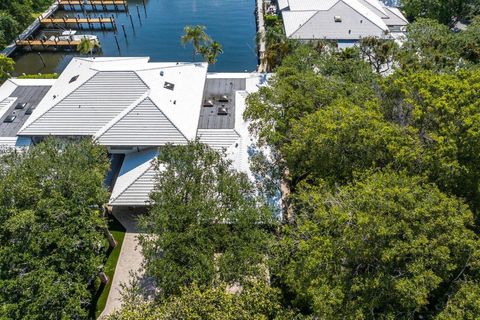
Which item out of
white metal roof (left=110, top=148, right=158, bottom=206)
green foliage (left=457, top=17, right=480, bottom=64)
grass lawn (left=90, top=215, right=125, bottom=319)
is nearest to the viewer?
grass lawn (left=90, top=215, right=125, bottom=319)

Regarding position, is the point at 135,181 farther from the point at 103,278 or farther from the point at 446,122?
the point at 446,122

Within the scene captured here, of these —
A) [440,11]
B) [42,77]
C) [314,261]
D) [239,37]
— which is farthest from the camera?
[239,37]

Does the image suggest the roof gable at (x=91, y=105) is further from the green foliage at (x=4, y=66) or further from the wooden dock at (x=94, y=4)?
the wooden dock at (x=94, y=4)

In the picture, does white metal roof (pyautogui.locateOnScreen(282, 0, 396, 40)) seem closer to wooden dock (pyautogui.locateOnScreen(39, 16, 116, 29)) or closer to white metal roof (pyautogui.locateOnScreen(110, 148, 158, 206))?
white metal roof (pyautogui.locateOnScreen(110, 148, 158, 206))

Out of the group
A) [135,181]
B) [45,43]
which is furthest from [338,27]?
[45,43]

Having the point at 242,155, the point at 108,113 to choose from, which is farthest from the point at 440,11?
the point at 108,113

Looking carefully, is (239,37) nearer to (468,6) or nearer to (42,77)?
(42,77)

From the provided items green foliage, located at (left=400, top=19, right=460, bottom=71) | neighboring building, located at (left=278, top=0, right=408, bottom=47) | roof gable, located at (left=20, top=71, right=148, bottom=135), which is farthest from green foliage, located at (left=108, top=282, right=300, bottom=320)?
neighboring building, located at (left=278, top=0, right=408, bottom=47)
